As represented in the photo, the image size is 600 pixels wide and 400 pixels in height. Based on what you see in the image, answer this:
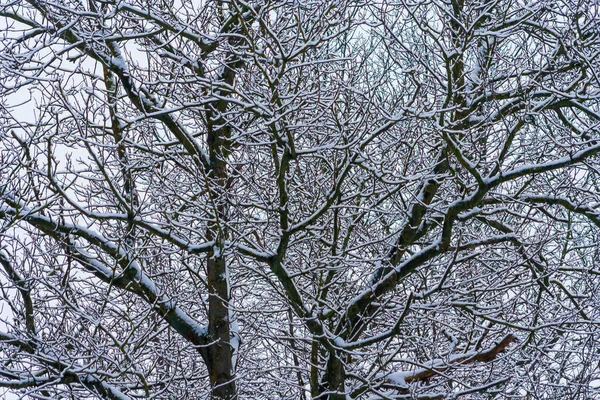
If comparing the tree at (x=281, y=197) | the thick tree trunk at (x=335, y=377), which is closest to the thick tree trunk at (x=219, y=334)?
the tree at (x=281, y=197)

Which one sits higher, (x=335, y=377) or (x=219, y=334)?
(x=219, y=334)

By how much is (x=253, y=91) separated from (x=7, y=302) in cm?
308

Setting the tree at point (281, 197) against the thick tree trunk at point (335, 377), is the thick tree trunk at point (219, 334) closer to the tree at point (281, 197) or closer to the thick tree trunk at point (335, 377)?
the tree at point (281, 197)

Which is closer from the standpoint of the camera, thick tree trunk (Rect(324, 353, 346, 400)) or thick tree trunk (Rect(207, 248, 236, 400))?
thick tree trunk (Rect(324, 353, 346, 400))

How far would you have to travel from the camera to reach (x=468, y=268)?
8039 millimetres

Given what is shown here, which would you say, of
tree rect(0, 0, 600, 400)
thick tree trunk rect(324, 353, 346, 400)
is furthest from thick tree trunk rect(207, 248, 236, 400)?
thick tree trunk rect(324, 353, 346, 400)

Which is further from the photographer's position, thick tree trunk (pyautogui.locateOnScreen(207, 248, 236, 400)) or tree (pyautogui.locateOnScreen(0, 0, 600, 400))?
thick tree trunk (pyautogui.locateOnScreen(207, 248, 236, 400))

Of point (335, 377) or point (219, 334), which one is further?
point (219, 334)

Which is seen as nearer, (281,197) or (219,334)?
(281,197)

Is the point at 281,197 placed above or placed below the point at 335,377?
above

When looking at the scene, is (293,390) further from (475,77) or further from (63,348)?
(475,77)

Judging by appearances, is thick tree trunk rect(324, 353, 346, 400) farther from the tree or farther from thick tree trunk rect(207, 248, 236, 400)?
thick tree trunk rect(207, 248, 236, 400)

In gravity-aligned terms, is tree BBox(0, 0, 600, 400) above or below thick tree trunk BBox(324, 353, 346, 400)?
above

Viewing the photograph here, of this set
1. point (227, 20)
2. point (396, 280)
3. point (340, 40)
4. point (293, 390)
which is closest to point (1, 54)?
point (227, 20)
